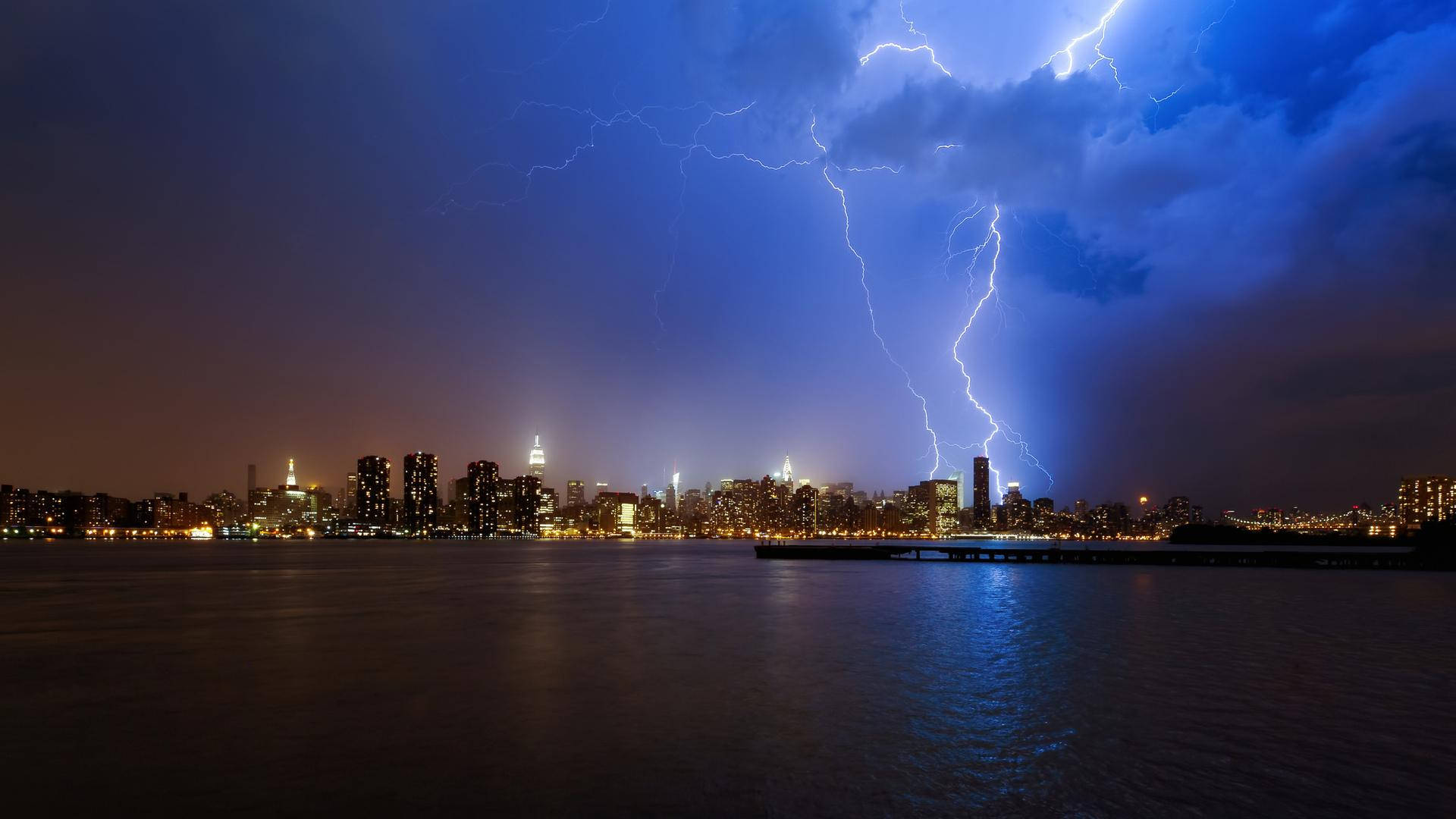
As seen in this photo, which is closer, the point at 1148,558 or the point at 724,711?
the point at 724,711

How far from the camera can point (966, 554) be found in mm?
111500

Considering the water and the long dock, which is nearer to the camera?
the water

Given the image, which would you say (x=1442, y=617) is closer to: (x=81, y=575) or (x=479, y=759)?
(x=479, y=759)

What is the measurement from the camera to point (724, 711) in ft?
56.0

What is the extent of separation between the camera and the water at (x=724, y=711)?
11578 mm

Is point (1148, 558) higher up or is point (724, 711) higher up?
point (724, 711)

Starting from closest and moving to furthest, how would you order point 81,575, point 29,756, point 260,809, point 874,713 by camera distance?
point 260,809
point 29,756
point 874,713
point 81,575

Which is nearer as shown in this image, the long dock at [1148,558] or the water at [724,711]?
the water at [724,711]

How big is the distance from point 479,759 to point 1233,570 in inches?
3392

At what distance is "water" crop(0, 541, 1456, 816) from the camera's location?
1158 cm

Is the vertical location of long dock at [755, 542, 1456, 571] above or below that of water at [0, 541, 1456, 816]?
below

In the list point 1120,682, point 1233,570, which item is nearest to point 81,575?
point 1120,682

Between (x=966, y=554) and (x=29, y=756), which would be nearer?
(x=29, y=756)

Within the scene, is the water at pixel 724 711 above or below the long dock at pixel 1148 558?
above
